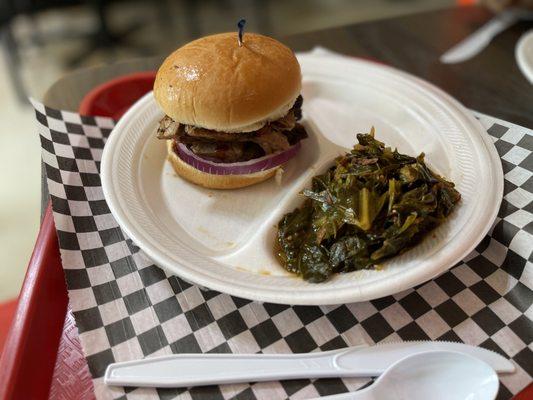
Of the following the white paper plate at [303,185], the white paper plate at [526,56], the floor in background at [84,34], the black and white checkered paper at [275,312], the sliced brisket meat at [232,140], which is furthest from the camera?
the floor in background at [84,34]

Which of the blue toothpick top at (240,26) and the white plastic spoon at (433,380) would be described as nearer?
the white plastic spoon at (433,380)

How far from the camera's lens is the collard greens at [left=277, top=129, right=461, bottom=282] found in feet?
4.82

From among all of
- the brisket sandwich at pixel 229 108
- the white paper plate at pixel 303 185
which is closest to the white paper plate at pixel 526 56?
the white paper plate at pixel 303 185

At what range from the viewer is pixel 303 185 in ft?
5.92

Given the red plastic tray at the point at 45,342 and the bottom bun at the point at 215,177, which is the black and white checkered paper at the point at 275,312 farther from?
the bottom bun at the point at 215,177

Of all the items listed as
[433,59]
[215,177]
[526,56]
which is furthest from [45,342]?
[526,56]

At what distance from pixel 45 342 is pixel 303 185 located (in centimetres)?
105

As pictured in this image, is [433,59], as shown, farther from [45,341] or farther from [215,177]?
[45,341]

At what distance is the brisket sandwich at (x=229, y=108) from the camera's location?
1.70m

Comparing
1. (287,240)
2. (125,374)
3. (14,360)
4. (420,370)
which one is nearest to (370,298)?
(420,370)

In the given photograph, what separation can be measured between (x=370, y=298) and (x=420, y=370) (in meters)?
0.24

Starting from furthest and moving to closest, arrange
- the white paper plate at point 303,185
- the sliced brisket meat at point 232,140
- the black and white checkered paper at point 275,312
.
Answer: the sliced brisket meat at point 232,140 < the white paper plate at point 303,185 < the black and white checkered paper at point 275,312

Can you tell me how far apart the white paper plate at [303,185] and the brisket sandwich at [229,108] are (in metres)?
0.11

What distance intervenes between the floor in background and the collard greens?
265cm
